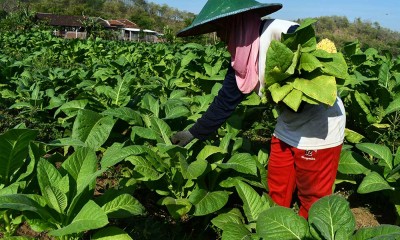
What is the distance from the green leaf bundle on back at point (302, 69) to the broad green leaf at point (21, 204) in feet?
4.04

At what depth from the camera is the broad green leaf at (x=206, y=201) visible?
96.0 inches

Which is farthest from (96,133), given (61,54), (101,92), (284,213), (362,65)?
(61,54)

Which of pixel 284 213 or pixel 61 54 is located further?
pixel 61 54

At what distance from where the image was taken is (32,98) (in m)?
4.31

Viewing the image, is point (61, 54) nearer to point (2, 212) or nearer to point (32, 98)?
point (32, 98)

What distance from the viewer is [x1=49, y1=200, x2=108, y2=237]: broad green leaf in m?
1.71

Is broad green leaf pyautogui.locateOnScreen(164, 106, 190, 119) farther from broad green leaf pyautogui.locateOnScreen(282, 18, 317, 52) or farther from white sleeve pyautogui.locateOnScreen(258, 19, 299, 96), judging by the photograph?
broad green leaf pyautogui.locateOnScreen(282, 18, 317, 52)

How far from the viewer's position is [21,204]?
1.72 metres

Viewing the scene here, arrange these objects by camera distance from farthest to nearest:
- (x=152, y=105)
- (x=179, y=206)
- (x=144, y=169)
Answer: (x=152, y=105) < (x=144, y=169) < (x=179, y=206)

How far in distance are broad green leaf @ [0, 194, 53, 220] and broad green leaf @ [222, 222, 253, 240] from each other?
88 cm

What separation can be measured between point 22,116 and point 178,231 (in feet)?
7.82

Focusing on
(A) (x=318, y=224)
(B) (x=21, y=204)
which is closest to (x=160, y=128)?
(B) (x=21, y=204)

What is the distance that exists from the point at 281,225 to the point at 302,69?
0.82 metres

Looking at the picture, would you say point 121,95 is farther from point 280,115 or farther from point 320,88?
point 320,88
